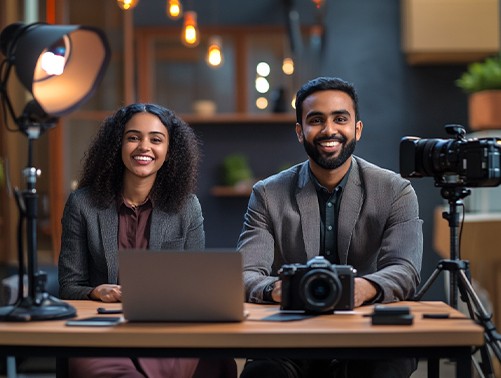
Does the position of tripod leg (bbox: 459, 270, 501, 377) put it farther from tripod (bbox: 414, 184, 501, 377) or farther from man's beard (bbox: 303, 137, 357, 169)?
man's beard (bbox: 303, 137, 357, 169)

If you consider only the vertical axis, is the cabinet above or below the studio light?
above

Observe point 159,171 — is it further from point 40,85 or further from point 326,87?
point 40,85

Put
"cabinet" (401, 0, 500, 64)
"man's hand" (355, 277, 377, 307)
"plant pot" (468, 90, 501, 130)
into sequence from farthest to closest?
"cabinet" (401, 0, 500, 64)
"plant pot" (468, 90, 501, 130)
"man's hand" (355, 277, 377, 307)

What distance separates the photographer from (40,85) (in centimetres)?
252

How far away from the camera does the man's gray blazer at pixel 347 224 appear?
2.97 metres

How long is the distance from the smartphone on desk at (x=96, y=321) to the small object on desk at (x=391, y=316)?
0.64 m

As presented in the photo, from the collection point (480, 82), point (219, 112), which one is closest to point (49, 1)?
point (219, 112)

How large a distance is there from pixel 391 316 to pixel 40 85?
1117mm

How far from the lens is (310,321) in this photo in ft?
7.54

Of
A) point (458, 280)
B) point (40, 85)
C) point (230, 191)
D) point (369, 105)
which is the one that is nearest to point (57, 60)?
point (40, 85)

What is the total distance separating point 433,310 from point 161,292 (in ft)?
2.41

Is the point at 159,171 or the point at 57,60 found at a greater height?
the point at 57,60

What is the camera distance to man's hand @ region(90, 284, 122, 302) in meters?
2.81

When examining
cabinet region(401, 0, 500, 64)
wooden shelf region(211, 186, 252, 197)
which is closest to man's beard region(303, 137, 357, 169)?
wooden shelf region(211, 186, 252, 197)
